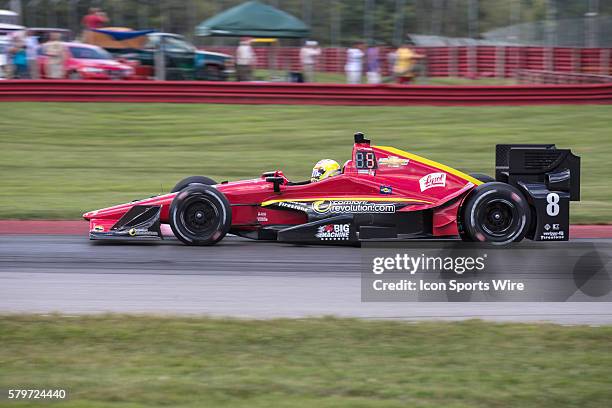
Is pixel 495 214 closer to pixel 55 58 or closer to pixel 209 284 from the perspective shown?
pixel 209 284

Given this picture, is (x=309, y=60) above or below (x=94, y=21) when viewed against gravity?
below

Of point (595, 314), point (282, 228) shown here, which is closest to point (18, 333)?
point (282, 228)

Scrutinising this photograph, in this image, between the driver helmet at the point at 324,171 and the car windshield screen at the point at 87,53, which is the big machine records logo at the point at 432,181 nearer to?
the driver helmet at the point at 324,171

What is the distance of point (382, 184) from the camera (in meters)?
10.5

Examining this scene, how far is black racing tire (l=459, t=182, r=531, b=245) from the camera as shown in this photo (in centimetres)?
1035

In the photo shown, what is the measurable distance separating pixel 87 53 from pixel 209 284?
16238mm

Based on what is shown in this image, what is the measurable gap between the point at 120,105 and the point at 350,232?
41.1 ft

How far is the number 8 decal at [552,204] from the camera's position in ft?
34.2

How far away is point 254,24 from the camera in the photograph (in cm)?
2519

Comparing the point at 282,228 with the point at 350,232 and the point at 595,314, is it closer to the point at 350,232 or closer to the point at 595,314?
the point at 350,232

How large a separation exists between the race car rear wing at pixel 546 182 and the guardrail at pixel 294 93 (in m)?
11.3

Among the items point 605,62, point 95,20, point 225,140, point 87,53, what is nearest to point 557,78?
point 605,62

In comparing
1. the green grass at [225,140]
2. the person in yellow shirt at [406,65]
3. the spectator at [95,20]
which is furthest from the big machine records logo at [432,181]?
the spectator at [95,20]

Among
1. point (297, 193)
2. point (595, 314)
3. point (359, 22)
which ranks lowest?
point (595, 314)
